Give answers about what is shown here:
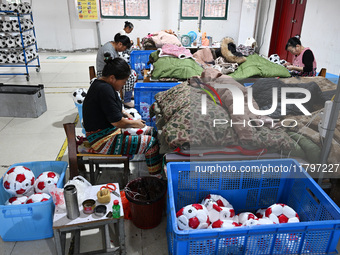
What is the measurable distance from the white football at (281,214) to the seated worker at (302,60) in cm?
296

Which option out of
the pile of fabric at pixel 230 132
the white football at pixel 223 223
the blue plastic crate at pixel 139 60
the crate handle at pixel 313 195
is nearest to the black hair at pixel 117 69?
the pile of fabric at pixel 230 132

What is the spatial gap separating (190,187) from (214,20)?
8690 millimetres

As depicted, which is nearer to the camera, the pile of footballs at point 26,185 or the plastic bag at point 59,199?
the plastic bag at point 59,199

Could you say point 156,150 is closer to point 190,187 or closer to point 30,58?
point 190,187

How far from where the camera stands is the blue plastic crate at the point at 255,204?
5.28 feet

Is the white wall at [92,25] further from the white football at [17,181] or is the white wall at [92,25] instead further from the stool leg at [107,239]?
the stool leg at [107,239]

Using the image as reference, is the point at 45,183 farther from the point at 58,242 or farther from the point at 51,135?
the point at 51,135

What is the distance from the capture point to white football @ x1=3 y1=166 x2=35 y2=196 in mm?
2264

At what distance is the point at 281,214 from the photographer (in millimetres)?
2045

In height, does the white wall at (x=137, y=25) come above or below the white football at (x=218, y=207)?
above

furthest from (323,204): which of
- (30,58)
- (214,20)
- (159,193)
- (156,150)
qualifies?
(214,20)

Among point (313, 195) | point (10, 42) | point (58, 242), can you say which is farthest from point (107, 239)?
point (10, 42)

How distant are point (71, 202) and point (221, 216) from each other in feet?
3.46

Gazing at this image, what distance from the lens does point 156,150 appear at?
2.73 metres
